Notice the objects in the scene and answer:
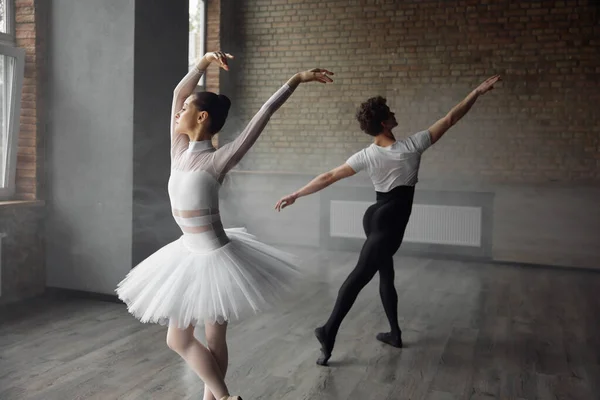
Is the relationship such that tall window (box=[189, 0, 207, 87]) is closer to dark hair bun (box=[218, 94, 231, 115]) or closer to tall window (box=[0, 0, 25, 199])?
tall window (box=[0, 0, 25, 199])

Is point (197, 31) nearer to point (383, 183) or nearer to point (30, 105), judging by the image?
point (30, 105)

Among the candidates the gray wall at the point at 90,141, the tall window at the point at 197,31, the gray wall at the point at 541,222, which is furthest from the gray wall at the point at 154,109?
the gray wall at the point at 541,222

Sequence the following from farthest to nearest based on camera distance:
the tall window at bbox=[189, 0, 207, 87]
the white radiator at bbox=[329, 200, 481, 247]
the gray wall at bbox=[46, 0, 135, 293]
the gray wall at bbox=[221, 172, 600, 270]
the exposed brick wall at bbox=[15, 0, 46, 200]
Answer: the tall window at bbox=[189, 0, 207, 87], the white radiator at bbox=[329, 200, 481, 247], the gray wall at bbox=[221, 172, 600, 270], the exposed brick wall at bbox=[15, 0, 46, 200], the gray wall at bbox=[46, 0, 135, 293]

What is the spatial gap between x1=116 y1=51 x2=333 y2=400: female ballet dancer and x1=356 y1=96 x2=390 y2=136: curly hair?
1014 millimetres

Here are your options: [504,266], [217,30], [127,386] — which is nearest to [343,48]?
[217,30]

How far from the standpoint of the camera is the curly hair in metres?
3.17

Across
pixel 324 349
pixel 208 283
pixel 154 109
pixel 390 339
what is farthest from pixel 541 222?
pixel 208 283

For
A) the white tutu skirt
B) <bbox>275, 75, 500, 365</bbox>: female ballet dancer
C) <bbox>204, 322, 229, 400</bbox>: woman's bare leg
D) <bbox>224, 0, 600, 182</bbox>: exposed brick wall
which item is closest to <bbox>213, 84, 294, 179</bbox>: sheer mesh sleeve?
the white tutu skirt

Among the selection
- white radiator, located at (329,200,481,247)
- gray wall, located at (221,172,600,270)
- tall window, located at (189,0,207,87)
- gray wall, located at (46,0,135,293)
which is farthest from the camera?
tall window, located at (189,0,207,87)

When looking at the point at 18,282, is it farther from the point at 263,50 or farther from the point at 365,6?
the point at 365,6

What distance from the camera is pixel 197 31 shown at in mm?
7168

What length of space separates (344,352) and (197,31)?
16.2ft

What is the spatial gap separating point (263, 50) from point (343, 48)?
39.0 inches

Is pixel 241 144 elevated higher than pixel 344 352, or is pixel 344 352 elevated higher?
pixel 241 144
